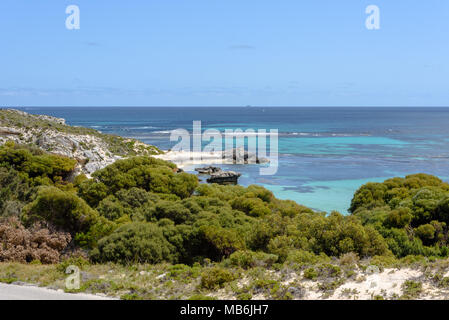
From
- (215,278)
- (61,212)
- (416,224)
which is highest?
(61,212)

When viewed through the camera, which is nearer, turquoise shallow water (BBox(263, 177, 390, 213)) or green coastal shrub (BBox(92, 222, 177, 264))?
green coastal shrub (BBox(92, 222, 177, 264))

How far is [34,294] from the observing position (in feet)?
30.6

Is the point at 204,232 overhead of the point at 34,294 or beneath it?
overhead

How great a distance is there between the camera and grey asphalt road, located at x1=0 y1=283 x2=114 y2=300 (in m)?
9.05

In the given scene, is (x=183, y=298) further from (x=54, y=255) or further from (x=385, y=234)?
(x=385, y=234)

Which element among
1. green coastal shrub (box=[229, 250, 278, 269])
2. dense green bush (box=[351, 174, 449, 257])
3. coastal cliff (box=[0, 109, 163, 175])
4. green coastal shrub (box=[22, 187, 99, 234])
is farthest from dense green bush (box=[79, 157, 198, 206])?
coastal cliff (box=[0, 109, 163, 175])

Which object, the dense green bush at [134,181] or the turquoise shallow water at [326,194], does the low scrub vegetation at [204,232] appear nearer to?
the dense green bush at [134,181]

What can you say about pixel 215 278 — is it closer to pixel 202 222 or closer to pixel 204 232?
pixel 204 232

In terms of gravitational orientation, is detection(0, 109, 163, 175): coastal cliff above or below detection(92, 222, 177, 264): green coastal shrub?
above

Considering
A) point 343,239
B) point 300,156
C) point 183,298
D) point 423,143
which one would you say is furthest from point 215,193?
point 423,143

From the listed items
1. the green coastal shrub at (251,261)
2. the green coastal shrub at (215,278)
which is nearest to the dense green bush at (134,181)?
the green coastal shrub at (251,261)

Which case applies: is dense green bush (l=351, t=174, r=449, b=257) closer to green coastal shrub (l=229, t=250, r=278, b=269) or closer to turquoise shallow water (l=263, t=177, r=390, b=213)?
green coastal shrub (l=229, t=250, r=278, b=269)

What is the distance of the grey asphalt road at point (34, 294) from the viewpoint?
29.7ft

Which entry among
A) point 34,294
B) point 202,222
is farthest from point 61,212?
point 34,294
